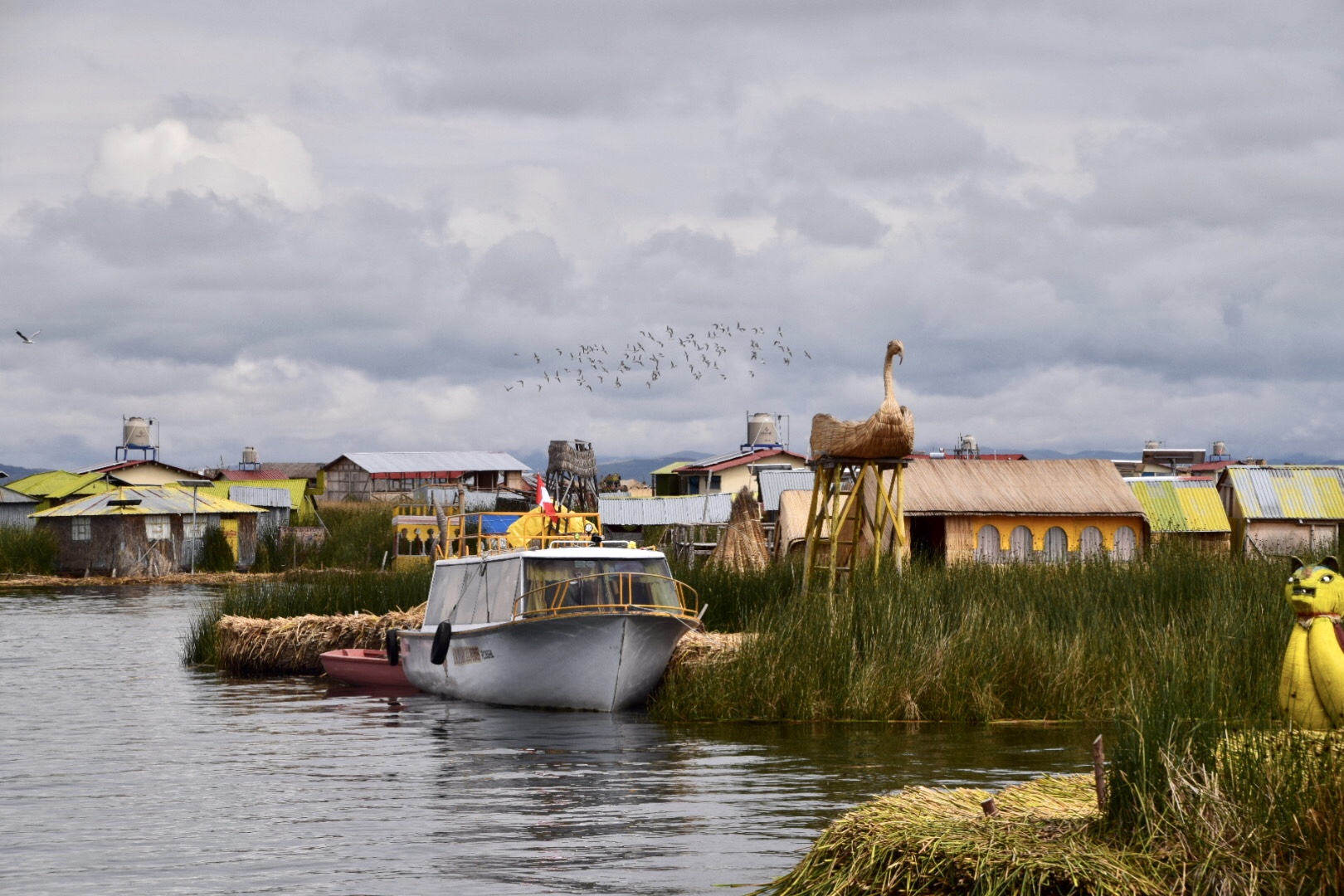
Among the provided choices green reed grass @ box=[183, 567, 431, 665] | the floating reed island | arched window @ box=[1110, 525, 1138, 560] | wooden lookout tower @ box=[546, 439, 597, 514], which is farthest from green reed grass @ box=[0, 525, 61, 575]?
the floating reed island

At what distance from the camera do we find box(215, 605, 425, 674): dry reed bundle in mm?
31141

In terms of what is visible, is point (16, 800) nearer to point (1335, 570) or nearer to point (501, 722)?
point (501, 722)

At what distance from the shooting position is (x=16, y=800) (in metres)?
16.5

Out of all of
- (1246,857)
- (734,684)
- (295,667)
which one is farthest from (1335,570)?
(295,667)

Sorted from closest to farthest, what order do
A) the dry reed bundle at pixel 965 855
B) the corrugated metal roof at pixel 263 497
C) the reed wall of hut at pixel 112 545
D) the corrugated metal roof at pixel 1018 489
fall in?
the dry reed bundle at pixel 965 855, the corrugated metal roof at pixel 1018 489, the reed wall of hut at pixel 112 545, the corrugated metal roof at pixel 263 497

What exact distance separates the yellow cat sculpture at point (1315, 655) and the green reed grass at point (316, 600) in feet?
76.3

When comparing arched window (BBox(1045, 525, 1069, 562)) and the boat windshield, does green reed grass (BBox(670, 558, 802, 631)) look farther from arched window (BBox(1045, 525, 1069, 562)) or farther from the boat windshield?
arched window (BBox(1045, 525, 1069, 562))

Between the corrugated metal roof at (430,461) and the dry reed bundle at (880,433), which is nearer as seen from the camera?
the dry reed bundle at (880,433)

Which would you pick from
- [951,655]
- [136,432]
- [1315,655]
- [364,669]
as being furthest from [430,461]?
[1315,655]

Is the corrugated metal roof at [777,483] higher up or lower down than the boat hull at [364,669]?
higher up

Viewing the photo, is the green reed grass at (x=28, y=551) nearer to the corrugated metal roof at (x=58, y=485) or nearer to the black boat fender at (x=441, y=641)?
the corrugated metal roof at (x=58, y=485)

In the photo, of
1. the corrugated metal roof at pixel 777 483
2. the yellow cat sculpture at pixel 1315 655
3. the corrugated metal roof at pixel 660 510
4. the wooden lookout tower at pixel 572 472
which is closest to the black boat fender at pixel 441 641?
the yellow cat sculpture at pixel 1315 655

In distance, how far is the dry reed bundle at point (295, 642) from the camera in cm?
3114

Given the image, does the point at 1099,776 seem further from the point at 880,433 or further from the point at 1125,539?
the point at 1125,539
